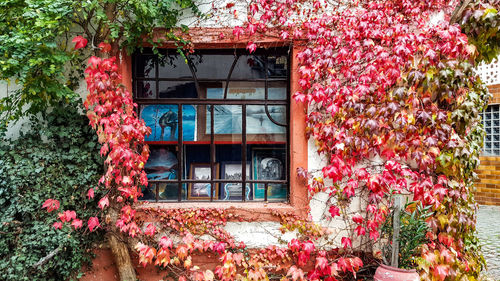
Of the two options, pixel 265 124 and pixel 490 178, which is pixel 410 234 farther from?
pixel 490 178

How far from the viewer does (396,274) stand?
335 cm

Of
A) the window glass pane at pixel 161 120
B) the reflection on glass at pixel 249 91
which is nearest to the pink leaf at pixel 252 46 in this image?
the reflection on glass at pixel 249 91

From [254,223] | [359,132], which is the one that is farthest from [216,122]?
[359,132]

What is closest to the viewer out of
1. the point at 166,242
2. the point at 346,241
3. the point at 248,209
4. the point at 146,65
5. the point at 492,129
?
the point at 166,242

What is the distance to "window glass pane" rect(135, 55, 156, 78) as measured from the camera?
438 cm

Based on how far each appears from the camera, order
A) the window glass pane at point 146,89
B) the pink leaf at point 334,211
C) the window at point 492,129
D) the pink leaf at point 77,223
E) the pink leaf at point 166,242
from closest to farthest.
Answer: the pink leaf at point 77,223 < the pink leaf at point 166,242 < the pink leaf at point 334,211 < the window glass pane at point 146,89 < the window at point 492,129

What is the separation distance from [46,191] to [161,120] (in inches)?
61.2

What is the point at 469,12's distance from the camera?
382 cm

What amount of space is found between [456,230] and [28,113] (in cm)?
518

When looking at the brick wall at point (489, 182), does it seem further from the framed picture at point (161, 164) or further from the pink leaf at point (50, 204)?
the pink leaf at point (50, 204)

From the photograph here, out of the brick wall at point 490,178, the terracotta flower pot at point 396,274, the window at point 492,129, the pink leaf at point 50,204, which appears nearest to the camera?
the terracotta flower pot at point 396,274

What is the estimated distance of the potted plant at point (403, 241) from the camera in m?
3.37

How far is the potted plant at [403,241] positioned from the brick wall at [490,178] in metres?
6.38

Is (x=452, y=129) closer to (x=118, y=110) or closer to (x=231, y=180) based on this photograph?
(x=231, y=180)
